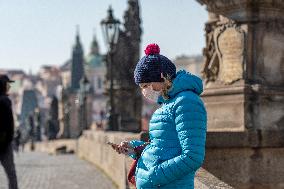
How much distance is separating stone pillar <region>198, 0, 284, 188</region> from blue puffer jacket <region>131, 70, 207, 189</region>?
3.99 metres

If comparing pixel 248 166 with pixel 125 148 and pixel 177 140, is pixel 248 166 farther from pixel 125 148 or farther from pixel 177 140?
pixel 177 140

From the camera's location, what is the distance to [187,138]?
3.83m

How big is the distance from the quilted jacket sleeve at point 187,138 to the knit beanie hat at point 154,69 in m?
0.28

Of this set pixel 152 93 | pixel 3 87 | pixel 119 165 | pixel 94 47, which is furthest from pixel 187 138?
pixel 94 47

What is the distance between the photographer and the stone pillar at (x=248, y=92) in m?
8.19

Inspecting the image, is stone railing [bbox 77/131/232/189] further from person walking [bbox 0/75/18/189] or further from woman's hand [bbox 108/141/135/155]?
person walking [bbox 0/75/18/189]

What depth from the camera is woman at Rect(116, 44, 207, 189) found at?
12.6 feet

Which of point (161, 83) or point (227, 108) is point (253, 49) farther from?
point (161, 83)

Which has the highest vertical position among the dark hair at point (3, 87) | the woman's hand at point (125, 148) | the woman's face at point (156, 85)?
the woman's face at point (156, 85)

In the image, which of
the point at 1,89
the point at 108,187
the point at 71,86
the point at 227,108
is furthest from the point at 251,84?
the point at 71,86

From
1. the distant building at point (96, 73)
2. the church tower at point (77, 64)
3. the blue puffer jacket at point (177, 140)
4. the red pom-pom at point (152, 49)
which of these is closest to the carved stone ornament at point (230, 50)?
the red pom-pom at point (152, 49)

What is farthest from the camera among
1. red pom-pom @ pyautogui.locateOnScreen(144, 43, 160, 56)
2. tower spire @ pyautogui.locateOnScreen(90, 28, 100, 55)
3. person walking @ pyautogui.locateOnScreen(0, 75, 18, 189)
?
tower spire @ pyautogui.locateOnScreen(90, 28, 100, 55)

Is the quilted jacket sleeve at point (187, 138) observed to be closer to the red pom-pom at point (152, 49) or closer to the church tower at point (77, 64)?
the red pom-pom at point (152, 49)

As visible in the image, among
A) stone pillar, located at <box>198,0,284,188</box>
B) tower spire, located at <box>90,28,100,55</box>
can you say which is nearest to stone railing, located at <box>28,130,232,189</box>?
stone pillar, located at <box>198,0,284,188</box>
